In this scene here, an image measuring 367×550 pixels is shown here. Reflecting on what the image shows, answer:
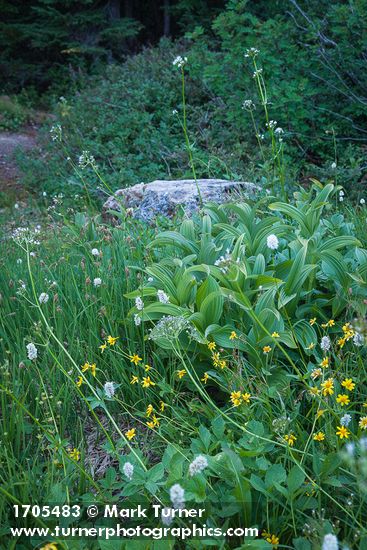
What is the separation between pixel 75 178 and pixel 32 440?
225 inches

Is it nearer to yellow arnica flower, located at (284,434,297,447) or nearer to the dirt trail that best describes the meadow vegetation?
yellow arnica flower, located at (284,434,297,447)

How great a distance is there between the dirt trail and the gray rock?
3924mm

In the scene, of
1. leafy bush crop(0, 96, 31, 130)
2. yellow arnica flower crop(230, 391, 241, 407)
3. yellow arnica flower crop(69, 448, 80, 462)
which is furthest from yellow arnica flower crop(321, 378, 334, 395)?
leafy bush crop(0, 96, 31, 130)

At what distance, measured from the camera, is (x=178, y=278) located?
2.86 metres

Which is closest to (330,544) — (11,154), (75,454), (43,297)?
(75,454)

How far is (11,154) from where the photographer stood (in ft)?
34.6

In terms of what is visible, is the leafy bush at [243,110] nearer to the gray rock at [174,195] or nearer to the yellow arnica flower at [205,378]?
the gray rock at [174,195]

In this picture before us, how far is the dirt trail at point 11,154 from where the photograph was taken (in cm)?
908

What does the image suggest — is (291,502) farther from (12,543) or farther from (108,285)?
(108,285)

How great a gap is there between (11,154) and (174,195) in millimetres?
6338

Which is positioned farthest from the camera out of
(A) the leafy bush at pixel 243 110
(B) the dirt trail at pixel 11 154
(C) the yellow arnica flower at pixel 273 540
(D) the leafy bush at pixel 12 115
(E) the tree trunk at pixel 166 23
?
(E) the tree trunk at pixel 166 23

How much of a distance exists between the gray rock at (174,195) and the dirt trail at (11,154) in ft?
12.9

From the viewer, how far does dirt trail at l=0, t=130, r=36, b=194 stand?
9.08 metres

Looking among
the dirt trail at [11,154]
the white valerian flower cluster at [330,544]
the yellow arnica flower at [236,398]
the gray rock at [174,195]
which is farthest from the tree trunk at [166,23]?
the white valerian flower cluster at [330,544]
